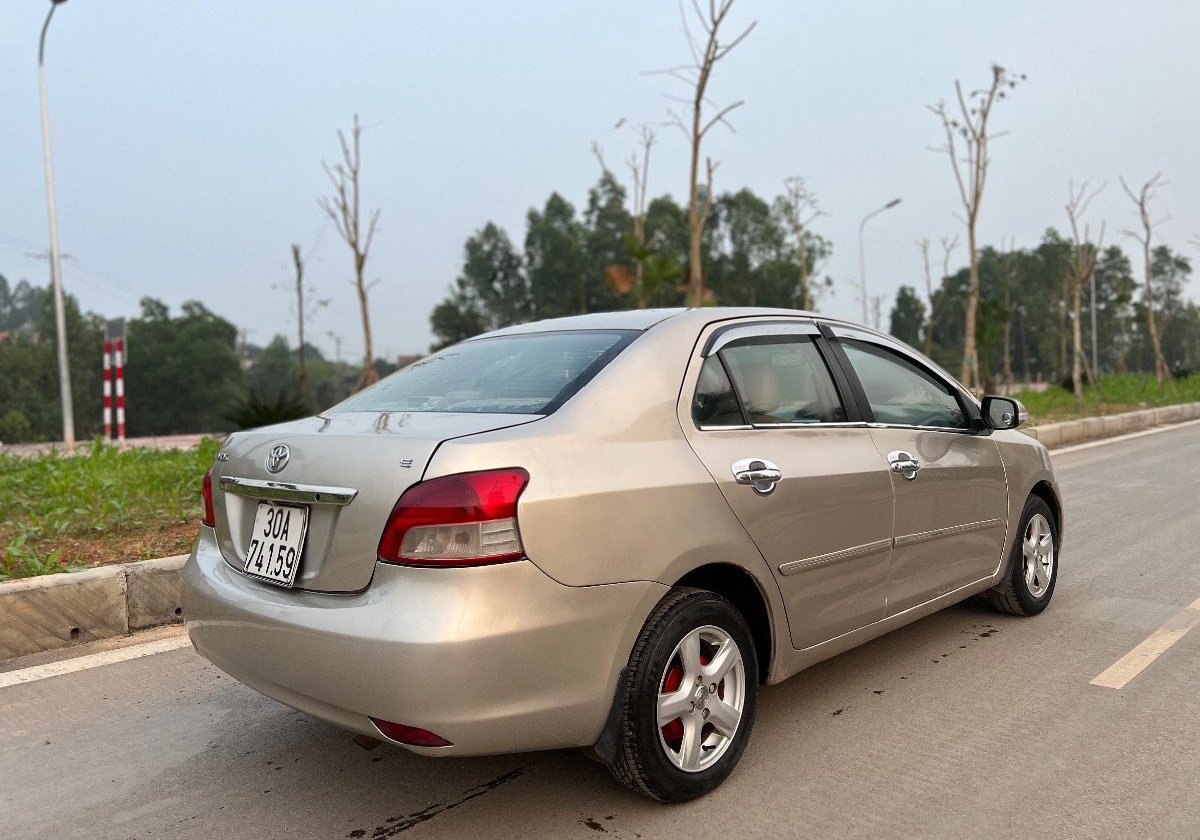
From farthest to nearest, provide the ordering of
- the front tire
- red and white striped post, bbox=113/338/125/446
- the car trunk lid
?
red and white striped post, bbox=113/338/125/446
the front tire
the car trunk lid

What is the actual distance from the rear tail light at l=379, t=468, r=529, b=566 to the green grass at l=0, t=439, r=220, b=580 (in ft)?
10.5

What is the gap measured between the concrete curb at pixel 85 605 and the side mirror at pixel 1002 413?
11.9 ft

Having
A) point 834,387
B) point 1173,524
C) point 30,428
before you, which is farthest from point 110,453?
point 30,428

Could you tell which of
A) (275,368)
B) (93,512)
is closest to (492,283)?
(275,368)

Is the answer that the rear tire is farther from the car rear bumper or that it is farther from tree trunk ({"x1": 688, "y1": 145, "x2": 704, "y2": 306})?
tree trunk ({"x1": 688, "y1": 145, "x2": 704, "y2": 306})

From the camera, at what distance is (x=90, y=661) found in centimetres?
397

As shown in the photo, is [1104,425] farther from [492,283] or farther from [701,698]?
[492,283]

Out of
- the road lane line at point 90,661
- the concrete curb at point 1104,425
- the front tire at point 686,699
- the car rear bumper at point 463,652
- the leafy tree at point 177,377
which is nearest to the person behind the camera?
the car rear bumper at point 463,652

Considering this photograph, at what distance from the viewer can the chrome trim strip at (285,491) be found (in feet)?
8.08

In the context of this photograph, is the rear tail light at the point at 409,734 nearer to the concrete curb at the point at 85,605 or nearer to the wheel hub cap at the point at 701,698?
the wheel hub cap at the point at 701,698

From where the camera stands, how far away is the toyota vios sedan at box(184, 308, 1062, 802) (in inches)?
90.5

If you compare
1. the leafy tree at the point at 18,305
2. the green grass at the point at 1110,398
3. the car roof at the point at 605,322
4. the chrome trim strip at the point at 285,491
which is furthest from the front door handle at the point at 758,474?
the leafy tree at the point at 18,305

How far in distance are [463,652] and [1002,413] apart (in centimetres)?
281

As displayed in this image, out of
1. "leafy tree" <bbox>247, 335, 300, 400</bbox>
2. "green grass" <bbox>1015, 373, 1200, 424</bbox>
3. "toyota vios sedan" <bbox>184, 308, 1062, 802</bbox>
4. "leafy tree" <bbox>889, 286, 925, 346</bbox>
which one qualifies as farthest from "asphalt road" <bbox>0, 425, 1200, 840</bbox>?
"leafy tree" <bbox>889, 286, 925, 346</bbox>
